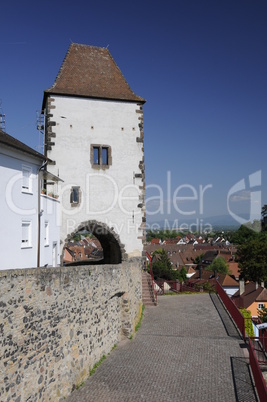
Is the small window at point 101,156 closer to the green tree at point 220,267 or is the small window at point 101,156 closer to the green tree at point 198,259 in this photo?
the green tree at point 220,267

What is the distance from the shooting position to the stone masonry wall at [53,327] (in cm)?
686

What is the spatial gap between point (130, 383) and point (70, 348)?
192cm

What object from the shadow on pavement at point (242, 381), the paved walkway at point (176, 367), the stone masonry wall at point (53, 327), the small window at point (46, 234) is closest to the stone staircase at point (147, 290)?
the paved walkway at point (176, 367)

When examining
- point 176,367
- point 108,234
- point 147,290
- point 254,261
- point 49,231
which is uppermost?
point 49,231

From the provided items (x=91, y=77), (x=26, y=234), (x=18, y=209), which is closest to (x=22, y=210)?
(x=18, y=209)

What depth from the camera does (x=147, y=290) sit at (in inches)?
790

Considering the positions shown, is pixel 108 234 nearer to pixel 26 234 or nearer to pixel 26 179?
pixel 26 234

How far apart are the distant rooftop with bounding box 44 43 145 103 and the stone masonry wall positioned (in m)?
10.5

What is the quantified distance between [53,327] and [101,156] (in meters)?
12.2

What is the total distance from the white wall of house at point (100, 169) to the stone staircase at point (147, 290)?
1.46 meters

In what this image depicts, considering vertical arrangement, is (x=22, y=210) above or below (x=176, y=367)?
above

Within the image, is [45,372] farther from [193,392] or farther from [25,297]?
[193,392]

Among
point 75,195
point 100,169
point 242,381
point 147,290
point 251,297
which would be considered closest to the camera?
point 242,381

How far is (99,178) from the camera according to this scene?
63.8ft
